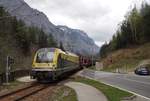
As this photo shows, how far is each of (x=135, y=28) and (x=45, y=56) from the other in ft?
299

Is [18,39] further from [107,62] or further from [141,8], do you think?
[141,8]

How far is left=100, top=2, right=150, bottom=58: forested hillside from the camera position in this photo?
390 feet

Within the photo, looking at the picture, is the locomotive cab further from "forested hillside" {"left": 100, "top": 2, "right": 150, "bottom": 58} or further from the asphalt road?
"forested hillside" {"left": 100, "top": 2, "right": 150, "bottom": 58}

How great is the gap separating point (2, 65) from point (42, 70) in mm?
24101

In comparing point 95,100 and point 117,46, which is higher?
point 117,46

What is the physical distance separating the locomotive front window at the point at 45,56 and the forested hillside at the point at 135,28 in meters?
80.7

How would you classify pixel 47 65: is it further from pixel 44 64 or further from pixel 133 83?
pixel 133 83

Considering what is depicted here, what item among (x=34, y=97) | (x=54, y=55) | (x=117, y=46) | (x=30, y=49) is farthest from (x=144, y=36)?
(x=34, y=97)

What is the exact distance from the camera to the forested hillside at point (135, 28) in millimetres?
118750

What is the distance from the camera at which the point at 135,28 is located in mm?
127062

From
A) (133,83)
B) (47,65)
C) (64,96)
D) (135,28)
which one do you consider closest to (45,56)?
(47,65)

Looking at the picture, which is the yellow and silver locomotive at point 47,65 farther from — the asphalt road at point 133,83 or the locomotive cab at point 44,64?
the asphalt road at point 133,83

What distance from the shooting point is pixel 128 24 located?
133500 mm

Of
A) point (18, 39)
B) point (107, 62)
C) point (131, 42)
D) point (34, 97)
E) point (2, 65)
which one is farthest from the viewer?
point (131, 42)
